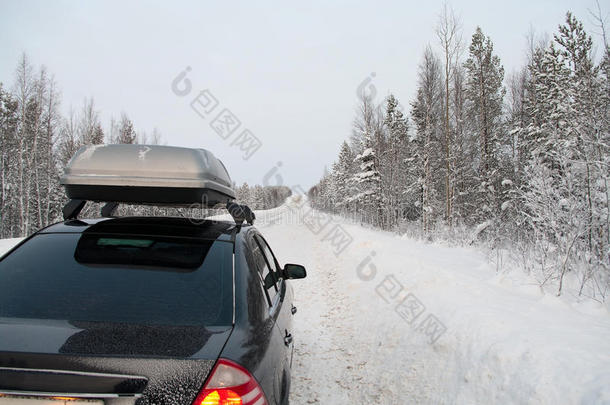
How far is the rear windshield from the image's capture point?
1596 mm

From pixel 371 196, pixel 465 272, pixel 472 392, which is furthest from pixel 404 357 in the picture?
pixel 371 196

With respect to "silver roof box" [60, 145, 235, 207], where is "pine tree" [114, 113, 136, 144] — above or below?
above

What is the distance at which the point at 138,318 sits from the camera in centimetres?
155

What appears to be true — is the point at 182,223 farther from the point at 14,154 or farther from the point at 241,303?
the point at 14,154

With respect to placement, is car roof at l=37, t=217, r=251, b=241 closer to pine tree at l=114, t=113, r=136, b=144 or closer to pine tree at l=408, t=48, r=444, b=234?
pine tree at l=408, t=48, r=444, b=234

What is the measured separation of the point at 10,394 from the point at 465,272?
713 cm

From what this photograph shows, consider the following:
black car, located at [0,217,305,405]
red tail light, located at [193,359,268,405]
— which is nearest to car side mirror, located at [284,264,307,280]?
black car, located at [0,217,305,405]

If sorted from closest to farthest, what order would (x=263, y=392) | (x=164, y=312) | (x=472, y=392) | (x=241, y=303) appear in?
1. (x=263, y=392)
2. (x=164, y=312)
3. (x=241, y=303)
4. (x=472, y=392)

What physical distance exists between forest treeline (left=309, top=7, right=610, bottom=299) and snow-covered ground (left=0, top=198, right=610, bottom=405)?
1.30 metres

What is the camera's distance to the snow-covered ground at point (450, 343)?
2.73 m

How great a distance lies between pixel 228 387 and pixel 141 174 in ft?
5.51

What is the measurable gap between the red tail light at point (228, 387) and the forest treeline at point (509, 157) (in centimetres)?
556

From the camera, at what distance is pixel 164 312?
1.61 meters

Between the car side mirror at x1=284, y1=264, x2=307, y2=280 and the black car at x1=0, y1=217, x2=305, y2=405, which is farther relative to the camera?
the car side mirror at x1=284, y1=264, x2=307, y2=280
